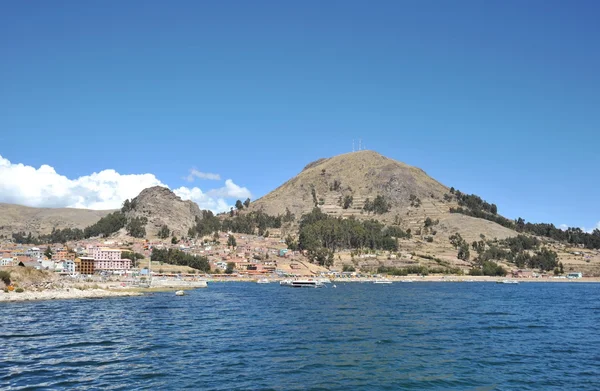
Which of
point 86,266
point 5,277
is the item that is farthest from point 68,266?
point 5,277

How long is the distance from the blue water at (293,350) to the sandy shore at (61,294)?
1559 centimetres

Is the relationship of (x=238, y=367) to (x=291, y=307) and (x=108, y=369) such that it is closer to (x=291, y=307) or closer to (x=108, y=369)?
(x=108, y=369)

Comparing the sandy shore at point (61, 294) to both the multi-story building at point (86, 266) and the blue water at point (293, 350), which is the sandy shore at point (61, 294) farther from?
the multi-story building at point (86, 266)

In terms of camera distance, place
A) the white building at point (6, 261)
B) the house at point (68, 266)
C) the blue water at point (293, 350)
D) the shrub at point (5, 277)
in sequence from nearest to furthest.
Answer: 1. the blue water at point (293, 350)
2. the shrub at point (5, 277)
3. the house at point (68, 266)
4. the white building at point (6, 261)

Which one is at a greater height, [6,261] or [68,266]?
[6,261]

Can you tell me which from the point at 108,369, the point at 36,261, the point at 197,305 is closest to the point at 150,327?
the point at 108,369

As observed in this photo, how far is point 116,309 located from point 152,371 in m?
45.6

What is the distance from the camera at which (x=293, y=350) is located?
4366cm

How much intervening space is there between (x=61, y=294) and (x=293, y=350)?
7060 centimetres

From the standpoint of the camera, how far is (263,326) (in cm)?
5934

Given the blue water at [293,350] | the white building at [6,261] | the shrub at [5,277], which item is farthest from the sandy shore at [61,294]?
the white building at [6,261]

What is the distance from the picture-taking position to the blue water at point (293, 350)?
33.3m

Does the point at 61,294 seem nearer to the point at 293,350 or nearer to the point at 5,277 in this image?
the point at 5,277

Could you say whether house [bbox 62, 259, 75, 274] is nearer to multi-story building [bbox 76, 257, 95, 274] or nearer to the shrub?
multi-story building [bbox 76, 257, 95, 274]
